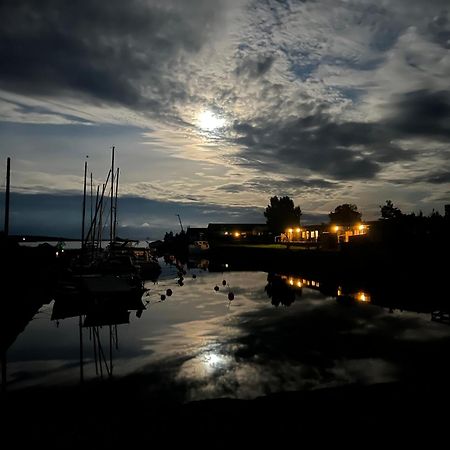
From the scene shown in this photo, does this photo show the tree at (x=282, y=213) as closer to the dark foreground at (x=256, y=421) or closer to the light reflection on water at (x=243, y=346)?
the light reflection on water at (x=243, y=346)

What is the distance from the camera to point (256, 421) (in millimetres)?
9883

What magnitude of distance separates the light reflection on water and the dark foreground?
2.53 metres

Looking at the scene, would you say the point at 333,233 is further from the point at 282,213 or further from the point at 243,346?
the point at 282,213

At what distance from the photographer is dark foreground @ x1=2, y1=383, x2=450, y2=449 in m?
9.02

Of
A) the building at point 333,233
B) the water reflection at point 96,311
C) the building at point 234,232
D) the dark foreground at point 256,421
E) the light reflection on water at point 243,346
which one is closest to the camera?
the dark foreground at point 256,421

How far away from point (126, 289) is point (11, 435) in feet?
66.7

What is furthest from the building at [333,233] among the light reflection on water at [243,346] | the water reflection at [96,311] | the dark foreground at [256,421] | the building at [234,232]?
the dark foreground at [256,421]

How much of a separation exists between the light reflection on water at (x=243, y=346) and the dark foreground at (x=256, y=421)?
8.29 ft

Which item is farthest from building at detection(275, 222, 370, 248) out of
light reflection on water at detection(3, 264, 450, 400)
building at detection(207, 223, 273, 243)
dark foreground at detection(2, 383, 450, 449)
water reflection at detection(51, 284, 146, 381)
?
dark foreground at detection(2, 383, 450, 449)

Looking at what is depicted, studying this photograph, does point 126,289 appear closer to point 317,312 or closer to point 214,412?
point 317,312

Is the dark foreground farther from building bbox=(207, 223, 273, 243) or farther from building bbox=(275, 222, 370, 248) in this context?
building bbox=(207, 223, 273, 243)

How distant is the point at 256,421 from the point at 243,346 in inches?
400

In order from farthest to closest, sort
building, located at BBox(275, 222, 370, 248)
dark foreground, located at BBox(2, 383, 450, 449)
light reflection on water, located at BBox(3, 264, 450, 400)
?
building, located at BBox(275, 222, 370, 248) → light reflection on water, located at BBox(3, 264, 450, 400) → dark foreground, located at BBox(2, 383, 450, 449)

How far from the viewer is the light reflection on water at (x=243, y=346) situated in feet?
49.7
